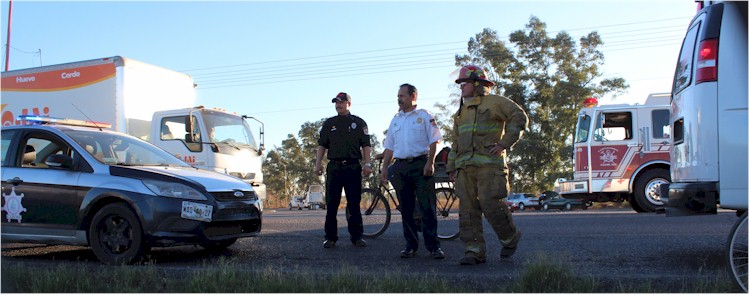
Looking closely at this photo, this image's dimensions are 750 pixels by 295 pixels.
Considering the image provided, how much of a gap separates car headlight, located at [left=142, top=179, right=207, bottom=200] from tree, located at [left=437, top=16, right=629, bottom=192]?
3680 centimetres

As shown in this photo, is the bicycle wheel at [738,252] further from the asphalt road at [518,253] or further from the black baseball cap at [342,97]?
the black baseball cap at [342,97]

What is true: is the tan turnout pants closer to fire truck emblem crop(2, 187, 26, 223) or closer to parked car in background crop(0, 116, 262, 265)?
parked car in background crop(0, 116, 262, 265)

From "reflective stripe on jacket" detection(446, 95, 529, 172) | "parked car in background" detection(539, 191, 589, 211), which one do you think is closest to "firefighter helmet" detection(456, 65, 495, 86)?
"reflective stripe on jacket" detection(446, 95, 529, 172)

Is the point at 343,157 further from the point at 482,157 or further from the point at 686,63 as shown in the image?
the point at 686,63

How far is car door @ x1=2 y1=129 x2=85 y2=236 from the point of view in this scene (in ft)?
19.9

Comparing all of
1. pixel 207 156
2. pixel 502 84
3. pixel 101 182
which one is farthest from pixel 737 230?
pixel 502 84

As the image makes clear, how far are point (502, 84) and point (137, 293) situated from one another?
4005cm

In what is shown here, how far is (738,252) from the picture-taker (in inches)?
155

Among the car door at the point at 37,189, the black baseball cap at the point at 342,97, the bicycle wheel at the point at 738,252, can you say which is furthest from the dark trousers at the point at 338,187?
the bicycle wheel at the point at 738,252

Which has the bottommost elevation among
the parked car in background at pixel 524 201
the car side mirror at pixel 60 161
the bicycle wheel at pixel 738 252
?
the parked car in background at pixel 524 201

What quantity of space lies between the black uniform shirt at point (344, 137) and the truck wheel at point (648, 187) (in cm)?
854

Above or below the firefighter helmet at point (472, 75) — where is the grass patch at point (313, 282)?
below

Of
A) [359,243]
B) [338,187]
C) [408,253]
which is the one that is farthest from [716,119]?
[359,243]

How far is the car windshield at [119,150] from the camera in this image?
648cm
